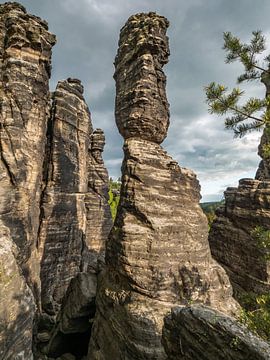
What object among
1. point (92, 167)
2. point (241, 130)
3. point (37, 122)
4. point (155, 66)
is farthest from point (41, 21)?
point (241, 130)

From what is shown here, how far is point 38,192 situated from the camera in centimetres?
2181

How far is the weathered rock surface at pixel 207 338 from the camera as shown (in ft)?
16.9

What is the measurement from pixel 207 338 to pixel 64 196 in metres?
21.9

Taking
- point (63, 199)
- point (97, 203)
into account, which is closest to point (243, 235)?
point (63, 199)

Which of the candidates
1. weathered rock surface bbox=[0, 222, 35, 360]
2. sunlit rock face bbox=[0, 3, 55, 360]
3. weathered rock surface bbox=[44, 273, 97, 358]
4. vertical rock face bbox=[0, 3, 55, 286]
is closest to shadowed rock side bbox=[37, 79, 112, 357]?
sunlit rock face bbox=[0, 3, 55, 360]

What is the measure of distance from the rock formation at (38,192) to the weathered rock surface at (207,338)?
16.9 feet

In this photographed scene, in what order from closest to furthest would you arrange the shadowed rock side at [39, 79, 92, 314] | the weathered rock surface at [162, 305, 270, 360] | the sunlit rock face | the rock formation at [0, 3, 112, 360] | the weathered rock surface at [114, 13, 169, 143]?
1. the weathered rock surface at [162, 305, 270, 360]
2. the rock formation at [0, 3, 112, 360]
3. the weathered rock surface at [114, 13, 169, 143]
4. the sunlit rock face
5. the shadowed rock side at [39, 79, 92, 314]

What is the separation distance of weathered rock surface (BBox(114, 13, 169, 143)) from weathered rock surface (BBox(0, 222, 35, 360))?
877 cm

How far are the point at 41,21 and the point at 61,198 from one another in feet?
54.5

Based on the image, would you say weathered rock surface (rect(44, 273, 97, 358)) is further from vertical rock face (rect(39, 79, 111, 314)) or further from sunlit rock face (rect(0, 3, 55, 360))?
vertical rock face (rect(39, 79, 111, 314))

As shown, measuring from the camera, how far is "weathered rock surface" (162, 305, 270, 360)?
203 inches

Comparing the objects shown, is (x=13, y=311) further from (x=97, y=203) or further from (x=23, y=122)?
(x=97, y=203)

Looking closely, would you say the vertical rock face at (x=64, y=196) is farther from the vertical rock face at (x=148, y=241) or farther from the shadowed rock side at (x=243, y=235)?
the vertical rock face at (x=148, y=241)

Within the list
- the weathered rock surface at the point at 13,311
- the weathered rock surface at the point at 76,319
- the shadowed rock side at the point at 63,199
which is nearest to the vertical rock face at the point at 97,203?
the shadowed rock side at the point at 63,199
